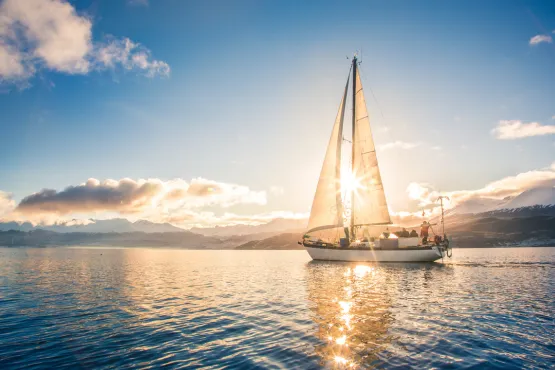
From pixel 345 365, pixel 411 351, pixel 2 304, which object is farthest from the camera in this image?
pixel 2 304

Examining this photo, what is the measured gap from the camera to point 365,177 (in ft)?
210

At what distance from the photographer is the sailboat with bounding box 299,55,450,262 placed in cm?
5991

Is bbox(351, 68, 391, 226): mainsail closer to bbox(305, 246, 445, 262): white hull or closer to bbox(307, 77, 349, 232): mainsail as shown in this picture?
bbox(307, 77, 349, 232): mainsail

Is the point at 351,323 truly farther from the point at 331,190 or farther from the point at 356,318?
the point at 331,190

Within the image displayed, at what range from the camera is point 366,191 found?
6381cm

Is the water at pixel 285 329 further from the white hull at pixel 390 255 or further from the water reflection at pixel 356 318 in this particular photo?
the white hull at pixel 390 255

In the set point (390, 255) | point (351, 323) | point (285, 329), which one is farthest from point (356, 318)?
point (390, 255)

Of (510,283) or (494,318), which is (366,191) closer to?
(510,283)

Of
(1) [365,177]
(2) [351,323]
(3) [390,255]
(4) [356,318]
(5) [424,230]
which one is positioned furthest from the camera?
(1) [365,177]

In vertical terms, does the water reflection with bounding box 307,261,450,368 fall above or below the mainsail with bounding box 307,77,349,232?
below

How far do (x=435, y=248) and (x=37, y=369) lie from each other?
6069cm

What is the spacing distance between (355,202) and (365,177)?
594 cm

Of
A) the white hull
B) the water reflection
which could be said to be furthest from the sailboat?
the water reflection

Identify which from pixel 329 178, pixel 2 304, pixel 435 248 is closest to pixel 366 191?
pixel 329 178
